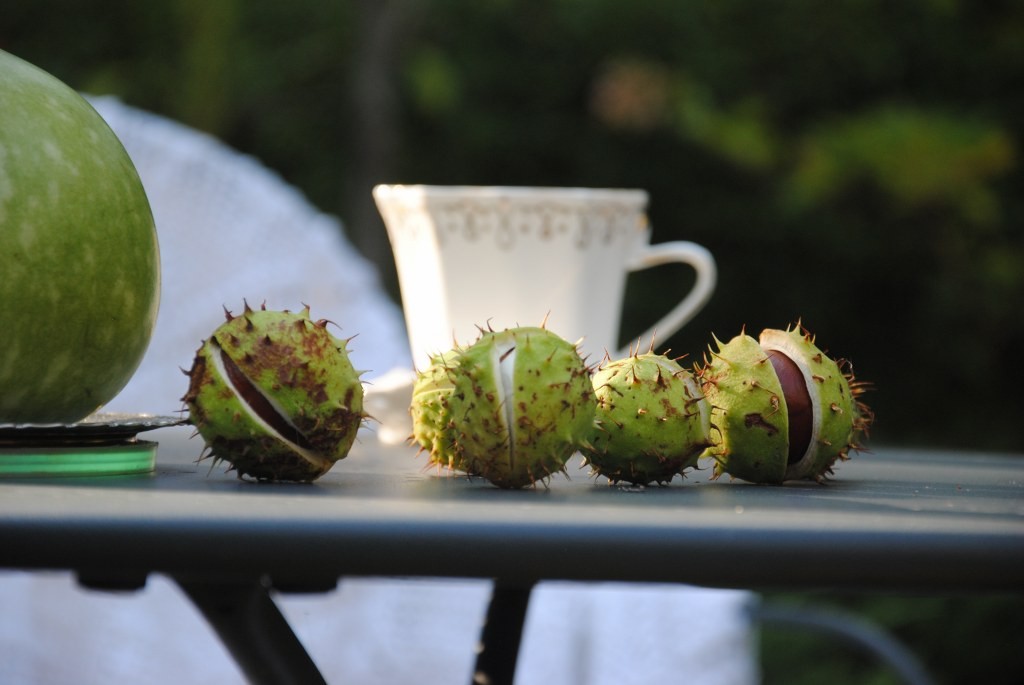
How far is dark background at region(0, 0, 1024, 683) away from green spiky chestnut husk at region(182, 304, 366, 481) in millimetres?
3402

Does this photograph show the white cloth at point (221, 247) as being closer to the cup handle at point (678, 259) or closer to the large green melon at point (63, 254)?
the cup handle at point (678, 259)

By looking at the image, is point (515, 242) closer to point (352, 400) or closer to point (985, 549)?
point (352, 400)

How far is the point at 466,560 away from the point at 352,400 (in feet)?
0.59

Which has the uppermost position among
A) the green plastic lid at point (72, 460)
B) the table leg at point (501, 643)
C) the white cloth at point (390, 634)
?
the green plastic lid at point (72, 460)

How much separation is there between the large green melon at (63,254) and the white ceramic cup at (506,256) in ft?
1.08

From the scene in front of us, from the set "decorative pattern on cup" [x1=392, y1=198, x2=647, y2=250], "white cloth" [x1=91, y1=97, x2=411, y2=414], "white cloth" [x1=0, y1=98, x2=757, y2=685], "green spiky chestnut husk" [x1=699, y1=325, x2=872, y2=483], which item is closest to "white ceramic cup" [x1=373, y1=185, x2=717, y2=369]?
"decorative pattern on cup" [x1=392, y1=198, x2=647, y2=250]

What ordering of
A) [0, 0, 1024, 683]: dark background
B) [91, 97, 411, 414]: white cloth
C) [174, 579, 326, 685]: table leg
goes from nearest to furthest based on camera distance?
[174, 579, 326, 685]: table leg
[91, 97, 411, 414]: white cloth
[0, 0, 1024, 683]: dark background

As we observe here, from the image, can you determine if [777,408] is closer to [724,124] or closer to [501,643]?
[501,643]

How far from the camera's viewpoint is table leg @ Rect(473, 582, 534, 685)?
936mm

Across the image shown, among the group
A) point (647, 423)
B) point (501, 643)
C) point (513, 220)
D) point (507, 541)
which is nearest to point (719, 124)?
point (513, 220)

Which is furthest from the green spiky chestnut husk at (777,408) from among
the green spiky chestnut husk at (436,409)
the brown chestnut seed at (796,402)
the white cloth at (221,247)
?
the white cloth at (221,247)

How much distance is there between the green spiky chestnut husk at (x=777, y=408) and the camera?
63cm

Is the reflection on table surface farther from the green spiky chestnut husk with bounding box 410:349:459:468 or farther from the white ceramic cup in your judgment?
the white ceramic cup

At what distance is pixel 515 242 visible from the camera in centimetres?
97
